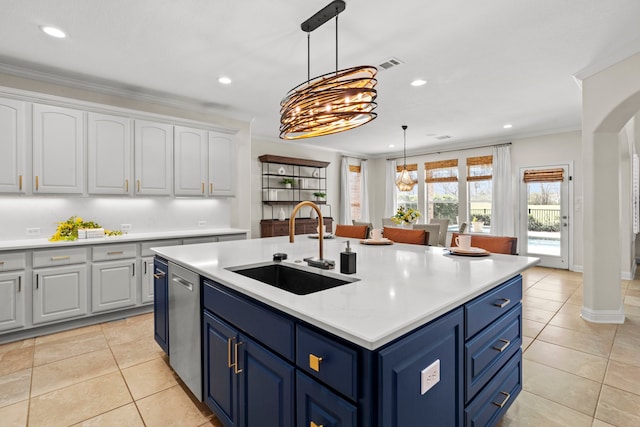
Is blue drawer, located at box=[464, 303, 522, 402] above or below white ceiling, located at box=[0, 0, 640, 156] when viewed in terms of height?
below

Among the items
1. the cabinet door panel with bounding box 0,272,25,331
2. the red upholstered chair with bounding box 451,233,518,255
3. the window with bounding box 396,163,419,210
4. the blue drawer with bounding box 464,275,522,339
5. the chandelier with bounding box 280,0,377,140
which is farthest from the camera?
the window with bounding box 396,163,419,210

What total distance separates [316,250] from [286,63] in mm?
1957

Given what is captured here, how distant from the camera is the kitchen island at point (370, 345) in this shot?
969 mm

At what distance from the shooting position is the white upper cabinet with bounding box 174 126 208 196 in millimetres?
4090

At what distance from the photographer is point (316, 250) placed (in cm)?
247

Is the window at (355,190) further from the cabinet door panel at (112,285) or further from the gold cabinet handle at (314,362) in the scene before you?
the gold cabinet handle at (314,362)

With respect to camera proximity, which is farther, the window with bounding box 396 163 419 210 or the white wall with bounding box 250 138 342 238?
the window with bounding box 396 163 419 210

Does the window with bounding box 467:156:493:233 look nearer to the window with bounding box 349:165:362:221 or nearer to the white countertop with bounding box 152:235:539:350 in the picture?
the window with bounding box 349:165:362:221

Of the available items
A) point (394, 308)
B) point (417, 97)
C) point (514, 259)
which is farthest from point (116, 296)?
point (417, 97)

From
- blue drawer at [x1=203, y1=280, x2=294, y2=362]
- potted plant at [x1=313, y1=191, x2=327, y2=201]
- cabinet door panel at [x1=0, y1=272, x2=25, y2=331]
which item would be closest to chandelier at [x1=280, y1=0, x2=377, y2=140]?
blue drawer at [x1=203, y1=280, x2=294, y2=362]

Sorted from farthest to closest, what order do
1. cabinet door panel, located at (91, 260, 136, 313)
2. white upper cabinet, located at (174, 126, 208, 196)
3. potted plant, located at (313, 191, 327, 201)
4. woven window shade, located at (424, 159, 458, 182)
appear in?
woven window shade, located at (424, 159, 458, 182)
potted plant, located at (313, 191, 327, 201)
white upper cabinet, located at (174, 126, 208, 196)
cabinet door panel, located at (91, 260, 136, 313)

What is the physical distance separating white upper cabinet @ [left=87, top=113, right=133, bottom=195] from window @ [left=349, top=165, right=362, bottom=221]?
18.1 feet

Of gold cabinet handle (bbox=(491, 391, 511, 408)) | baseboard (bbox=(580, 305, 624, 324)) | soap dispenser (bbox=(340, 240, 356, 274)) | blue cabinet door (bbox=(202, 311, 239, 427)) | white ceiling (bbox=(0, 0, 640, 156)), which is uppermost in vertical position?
white ceiling (bbox=(0, 0, 640, 156))

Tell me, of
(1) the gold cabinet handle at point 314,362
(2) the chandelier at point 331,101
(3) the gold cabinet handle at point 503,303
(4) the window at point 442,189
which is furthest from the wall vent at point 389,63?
(4) the window at point 442,189
